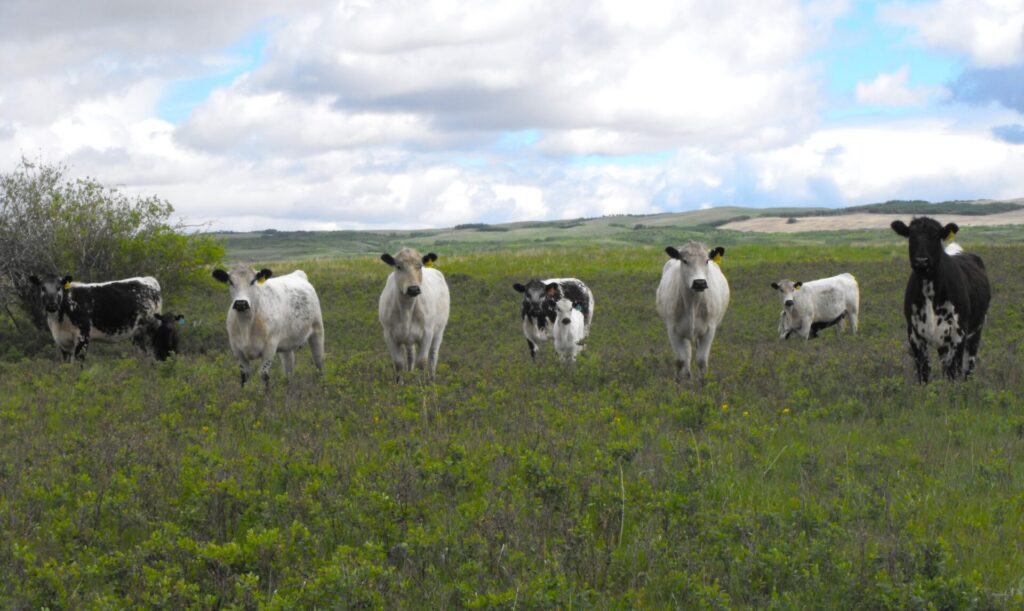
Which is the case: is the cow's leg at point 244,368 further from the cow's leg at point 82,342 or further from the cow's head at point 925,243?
the cow's head at point 925,243

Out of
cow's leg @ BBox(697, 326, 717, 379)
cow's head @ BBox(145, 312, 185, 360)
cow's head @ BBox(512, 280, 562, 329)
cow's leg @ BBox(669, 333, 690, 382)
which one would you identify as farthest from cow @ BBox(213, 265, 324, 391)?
cow's head @ BBox(145, 312, 185, 360)

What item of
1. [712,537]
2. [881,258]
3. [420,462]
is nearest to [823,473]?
[712,537]

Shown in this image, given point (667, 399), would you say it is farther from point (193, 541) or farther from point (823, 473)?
point (193, 541)

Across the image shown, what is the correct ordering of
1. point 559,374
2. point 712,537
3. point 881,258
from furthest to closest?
point 881,258 < point 559,374 < point 712,537

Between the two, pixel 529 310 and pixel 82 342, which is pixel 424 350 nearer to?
pixel 529 310

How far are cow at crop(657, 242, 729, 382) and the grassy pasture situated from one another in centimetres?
57

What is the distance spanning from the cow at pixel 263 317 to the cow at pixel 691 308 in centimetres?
634

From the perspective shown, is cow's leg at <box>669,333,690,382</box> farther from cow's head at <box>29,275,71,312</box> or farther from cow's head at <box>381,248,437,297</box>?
cow's head at <box>29,275,71,312</box>

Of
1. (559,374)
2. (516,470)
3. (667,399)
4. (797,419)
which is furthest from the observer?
(559,374)

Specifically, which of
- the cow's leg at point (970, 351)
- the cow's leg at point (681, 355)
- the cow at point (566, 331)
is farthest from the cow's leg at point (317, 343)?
the cow's leg at point (970, 351)

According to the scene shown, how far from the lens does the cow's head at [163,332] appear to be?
23.2 meters

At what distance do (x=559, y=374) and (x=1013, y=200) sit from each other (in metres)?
154

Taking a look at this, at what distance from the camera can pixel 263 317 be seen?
15.2m

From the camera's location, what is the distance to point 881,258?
158ft
